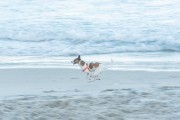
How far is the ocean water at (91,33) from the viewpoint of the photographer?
8445 millimetres

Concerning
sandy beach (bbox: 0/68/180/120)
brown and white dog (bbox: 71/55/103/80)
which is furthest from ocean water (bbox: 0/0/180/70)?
brown and white dog (bbox: 71/55/103/80)

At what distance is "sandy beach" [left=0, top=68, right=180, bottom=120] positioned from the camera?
437 cm

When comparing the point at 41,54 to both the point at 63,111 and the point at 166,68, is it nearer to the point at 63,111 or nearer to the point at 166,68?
the point at 166,68

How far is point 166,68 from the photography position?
7137mm

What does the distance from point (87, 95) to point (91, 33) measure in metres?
6.30

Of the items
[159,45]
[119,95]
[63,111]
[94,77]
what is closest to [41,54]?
[159,45]

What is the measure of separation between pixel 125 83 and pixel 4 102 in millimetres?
1641

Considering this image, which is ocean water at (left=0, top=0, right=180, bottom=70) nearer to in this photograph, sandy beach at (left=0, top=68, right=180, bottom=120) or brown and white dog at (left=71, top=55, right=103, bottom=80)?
sandy beach at (left=0, top=68, right=180, bottom=120)

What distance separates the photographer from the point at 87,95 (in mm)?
5164

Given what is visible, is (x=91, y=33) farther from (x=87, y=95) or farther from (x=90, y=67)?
(x=87, y=95)

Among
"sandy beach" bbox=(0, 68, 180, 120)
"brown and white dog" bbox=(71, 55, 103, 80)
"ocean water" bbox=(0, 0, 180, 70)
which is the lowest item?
"sandy beach" bbox=(0, 68, 180, 120)

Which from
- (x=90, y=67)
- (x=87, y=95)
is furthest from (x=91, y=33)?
(x=87, y=95)

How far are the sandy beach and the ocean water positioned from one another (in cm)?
90

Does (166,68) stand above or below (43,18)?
below
